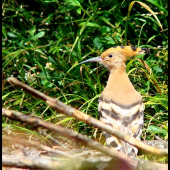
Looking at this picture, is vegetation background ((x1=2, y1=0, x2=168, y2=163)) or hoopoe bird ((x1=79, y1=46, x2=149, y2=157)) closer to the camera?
hoopoe bird ((x1=79, y1=46, x2=149, y2=157))

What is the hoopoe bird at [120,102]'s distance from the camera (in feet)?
7.41

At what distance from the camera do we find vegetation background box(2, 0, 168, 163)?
9.07 ft

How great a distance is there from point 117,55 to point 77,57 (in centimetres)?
38

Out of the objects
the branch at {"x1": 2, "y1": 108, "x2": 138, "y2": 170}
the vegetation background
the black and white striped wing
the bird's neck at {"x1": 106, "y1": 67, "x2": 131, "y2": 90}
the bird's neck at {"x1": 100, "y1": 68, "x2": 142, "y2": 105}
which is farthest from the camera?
the vegetation background

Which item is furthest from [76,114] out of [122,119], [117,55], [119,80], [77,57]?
[77,57]

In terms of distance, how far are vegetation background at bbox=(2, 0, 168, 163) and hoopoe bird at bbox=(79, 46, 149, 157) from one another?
4.0 inches

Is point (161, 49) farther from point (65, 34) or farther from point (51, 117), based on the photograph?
point (51, 117)

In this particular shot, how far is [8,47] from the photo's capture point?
10.8 feet

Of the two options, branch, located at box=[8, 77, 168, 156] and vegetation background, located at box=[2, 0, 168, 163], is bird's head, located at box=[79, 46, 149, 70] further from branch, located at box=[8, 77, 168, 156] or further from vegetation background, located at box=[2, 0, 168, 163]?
branch, located at box=[8, 77, 168, 156]

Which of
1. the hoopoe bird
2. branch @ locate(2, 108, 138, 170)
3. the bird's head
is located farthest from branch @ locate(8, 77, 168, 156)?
the bird's head

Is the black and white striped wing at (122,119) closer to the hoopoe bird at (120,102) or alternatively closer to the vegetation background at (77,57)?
the hoopoe bird at (120,102)

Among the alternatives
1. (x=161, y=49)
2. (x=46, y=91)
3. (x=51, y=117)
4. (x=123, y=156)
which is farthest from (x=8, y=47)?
(x=123, y=156)

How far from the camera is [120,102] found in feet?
8.02

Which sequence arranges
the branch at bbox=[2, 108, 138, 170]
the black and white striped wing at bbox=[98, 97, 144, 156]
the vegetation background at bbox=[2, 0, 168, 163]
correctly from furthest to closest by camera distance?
1. the vegetation background at bbox=[2, 0, 168, 163]
2. the black and white striped wing at bbox=[98, 97, 144, 156]
3. the branch at bbox=[2, 108, 138, 170]
